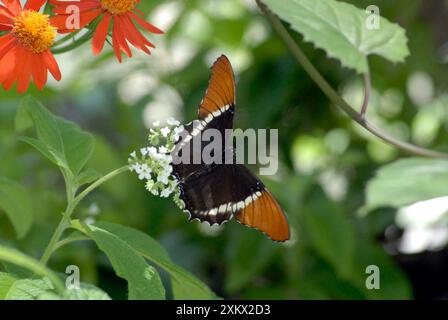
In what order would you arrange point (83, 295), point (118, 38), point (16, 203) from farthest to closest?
point (16, 203), point (118, 38), point (83, 295)

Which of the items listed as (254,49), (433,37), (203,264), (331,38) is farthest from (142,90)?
(331,38)

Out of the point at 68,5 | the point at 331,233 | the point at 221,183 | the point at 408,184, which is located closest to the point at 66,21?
the point at 68,5

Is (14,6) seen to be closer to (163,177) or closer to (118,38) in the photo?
(118,38)

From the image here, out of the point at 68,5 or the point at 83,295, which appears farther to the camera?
the point at 68,5

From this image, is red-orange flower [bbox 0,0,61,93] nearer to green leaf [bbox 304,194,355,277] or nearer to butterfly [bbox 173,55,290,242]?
butterfly [bbox 173,55,290,242]

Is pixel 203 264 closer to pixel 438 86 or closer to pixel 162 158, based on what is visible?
pixel 438 86

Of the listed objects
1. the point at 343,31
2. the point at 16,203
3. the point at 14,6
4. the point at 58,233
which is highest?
the point at 343,31
